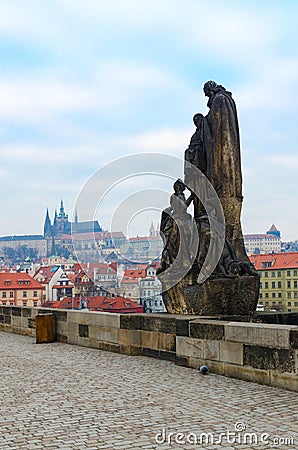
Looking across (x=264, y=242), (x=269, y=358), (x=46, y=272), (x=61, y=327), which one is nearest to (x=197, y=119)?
(x=61, y=327)

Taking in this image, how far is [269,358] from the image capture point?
7094 millimetres

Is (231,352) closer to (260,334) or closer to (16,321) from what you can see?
(260,334)

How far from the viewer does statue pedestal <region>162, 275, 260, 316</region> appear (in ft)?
34.9

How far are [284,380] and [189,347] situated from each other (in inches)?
78.2

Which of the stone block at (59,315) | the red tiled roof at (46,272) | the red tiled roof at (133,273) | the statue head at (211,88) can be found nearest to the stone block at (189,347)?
the stone block at (59,315)

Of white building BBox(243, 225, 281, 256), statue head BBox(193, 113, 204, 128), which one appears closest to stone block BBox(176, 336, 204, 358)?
statue head BBox(193, 113, 204, 128)

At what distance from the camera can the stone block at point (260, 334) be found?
6.88 meters

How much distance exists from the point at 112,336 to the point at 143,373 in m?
2.53

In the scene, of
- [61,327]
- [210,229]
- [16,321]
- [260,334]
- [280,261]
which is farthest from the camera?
[280,261]

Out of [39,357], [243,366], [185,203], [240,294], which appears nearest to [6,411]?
[243,366]

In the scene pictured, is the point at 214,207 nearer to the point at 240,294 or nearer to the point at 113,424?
the point at 240,294

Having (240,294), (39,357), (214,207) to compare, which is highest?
(214,207)

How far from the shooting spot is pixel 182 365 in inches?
347

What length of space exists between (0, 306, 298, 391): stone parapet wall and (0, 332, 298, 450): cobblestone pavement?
19 centimetres
